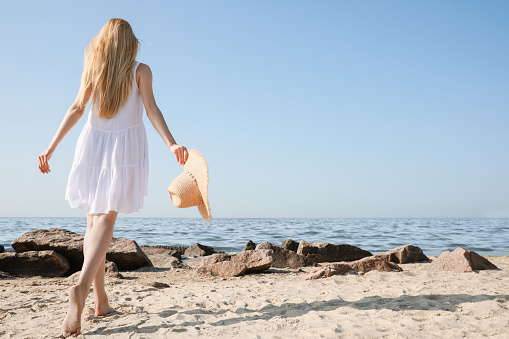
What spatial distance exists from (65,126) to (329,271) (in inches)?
138

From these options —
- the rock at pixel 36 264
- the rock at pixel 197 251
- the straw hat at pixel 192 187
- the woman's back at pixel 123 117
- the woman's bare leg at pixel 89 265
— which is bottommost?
the rock at pixel 197 251

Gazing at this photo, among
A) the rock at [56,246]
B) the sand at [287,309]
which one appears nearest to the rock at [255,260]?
the sand at [287,309]

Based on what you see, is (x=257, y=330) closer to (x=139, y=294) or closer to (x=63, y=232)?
(x=139, y=294)

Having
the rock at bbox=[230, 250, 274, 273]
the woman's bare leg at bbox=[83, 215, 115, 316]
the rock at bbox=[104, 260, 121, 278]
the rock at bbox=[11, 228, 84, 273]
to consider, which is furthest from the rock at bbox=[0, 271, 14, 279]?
the woman's bare leg at bbox=[83, 215, 115, 316]

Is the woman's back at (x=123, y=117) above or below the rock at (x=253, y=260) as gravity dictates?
above

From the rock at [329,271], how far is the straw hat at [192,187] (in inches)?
77.5

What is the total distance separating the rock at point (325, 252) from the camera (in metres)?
7.91

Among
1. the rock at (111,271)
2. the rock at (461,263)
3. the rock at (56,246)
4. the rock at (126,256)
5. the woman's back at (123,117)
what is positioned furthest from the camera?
the rock at (126,256)

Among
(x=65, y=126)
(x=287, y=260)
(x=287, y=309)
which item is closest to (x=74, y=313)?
(x=65, y=126)

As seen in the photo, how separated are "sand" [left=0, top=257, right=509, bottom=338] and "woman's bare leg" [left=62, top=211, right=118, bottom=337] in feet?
0.45

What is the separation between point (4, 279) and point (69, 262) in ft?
3.15

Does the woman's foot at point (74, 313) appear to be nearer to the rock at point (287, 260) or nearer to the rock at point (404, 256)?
the rock at point (287, 260)

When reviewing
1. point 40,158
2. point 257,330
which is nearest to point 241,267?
point 257,330

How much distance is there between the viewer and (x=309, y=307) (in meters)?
3.46
